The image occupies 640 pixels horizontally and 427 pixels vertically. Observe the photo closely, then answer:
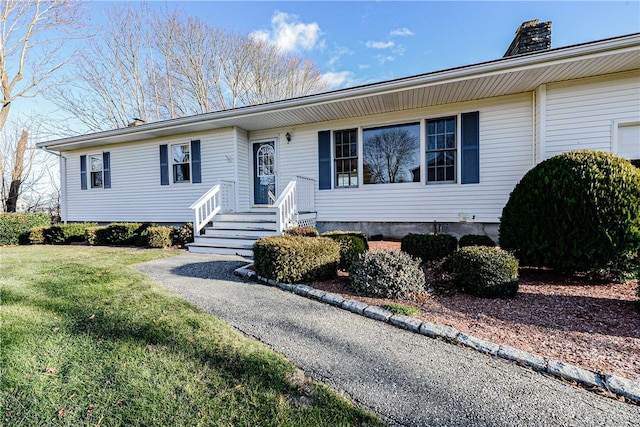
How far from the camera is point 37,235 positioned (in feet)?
28.9

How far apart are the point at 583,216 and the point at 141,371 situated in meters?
5.17

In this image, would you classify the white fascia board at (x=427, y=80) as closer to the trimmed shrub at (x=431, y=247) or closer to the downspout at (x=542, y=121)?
the downspout at (x=542, y=121)

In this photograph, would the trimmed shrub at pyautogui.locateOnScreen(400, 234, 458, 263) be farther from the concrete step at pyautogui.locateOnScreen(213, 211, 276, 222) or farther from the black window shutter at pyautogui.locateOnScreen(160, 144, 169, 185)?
the black window shutter at pyautogui.locateOnScreen(160, 144, 169, 185)

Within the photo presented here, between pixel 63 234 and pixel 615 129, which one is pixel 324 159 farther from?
pixel 63 234

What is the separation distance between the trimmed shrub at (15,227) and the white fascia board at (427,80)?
381 centimetres

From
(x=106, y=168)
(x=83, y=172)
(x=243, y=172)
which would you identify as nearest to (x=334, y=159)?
(x=243, y=172)

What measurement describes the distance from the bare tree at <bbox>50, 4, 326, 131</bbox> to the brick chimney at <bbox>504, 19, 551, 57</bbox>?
49.5ft

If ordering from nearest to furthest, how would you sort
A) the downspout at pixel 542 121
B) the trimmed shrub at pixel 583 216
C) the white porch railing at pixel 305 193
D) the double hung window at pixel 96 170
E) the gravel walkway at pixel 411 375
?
the gravel walkway at pixel 411 375
the trimmed shrub at pixel 583 216
the downspout at pixel 542 121
the white porch railing at pixel 305 193
the double hung window at pixel 96 170

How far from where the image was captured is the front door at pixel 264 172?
880 cm

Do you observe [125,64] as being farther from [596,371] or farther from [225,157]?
[596,371]

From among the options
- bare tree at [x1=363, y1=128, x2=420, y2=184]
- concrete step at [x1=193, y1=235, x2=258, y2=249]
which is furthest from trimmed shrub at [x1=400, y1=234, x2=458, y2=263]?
concrete step at [x1=193, y1=235, x2=258, y2=249]

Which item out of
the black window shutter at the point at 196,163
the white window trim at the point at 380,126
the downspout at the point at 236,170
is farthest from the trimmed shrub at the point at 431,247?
the black window shutter at the point at 196,163

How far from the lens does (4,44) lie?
485 inches

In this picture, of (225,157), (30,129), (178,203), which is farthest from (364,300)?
(30,129)
